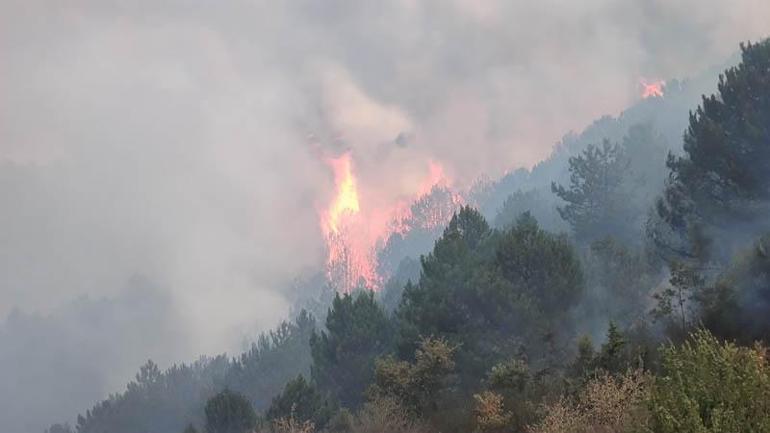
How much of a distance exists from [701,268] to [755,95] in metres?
10.5

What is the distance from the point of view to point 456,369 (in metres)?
38.6

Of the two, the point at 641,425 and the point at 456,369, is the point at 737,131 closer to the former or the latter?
the point at 456,369

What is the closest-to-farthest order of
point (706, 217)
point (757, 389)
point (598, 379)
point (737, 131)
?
point (757, 389) → point (598, 379) → point (737, 131) → point (706, 217)

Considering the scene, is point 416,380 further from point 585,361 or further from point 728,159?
point 728,159

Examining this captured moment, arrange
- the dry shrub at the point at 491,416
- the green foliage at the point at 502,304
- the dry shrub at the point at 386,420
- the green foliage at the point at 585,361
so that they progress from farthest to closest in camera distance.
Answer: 1. the green foliage at the point at 502,304
2. the dry shrub at the point at 386,420
3. the dry shrub at the point at 491,416
4. the green foliage at the point at 585,361

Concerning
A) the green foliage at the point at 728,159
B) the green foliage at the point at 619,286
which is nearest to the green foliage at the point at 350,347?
the green foliage at the point at 619,286

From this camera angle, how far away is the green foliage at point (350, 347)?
47750 millimetres

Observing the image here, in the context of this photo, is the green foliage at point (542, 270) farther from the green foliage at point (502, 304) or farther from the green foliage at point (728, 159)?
the green foliage at point (728, 159)

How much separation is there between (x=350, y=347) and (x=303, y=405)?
6.24 meters

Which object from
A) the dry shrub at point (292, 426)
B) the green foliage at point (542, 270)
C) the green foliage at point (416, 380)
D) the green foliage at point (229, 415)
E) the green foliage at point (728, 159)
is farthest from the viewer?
the green foliage at point (229, 415)

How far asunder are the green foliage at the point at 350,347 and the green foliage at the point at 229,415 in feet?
26.2

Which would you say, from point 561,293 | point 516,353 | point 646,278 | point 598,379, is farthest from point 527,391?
Answer: point 646,278

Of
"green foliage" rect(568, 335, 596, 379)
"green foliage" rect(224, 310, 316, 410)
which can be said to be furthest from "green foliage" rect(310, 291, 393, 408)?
"green foliage" rect(224, 310, 316, 410)

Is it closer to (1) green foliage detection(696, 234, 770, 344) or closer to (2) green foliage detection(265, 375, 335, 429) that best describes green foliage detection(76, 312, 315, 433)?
(2) green foliage detection(265, 375, 335, 429)
